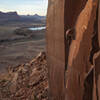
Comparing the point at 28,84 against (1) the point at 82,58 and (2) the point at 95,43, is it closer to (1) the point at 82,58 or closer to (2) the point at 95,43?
(1) the point at 82,58

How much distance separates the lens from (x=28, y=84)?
5832 mm

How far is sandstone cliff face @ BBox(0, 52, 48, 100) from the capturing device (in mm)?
5197

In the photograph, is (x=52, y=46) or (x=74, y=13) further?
(x=52, y=46)

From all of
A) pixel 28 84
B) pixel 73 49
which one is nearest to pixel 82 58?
pixel 73 49

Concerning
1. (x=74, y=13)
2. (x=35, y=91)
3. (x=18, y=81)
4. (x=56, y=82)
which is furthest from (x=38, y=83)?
(x=74, y=13)

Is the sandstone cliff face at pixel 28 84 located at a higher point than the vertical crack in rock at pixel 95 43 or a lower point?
lower

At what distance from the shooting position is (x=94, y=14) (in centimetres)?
280

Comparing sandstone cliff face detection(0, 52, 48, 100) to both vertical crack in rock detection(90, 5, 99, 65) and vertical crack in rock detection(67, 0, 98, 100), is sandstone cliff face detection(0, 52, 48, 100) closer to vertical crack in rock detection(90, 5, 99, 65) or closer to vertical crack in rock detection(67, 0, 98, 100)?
vertical crack in rock detection(67, 0, 98, 100)

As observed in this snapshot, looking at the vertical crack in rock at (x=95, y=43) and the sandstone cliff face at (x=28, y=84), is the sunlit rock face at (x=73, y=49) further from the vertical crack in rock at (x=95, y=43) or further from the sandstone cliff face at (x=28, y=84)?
the sandstone cliff face at (x=28, y=84)

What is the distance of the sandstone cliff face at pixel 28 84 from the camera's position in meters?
5.20

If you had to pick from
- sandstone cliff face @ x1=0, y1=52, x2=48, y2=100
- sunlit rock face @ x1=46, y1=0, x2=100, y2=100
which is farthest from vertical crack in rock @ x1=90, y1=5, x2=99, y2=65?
sandstone cliff face @ x1=0, y1=52, x2=48, y2=100

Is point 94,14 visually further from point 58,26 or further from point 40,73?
point 40,73

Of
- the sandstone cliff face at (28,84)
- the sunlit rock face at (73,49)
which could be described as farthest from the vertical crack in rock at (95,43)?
the sandstone cliff face at (28,84)

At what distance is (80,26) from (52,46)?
0.93m
